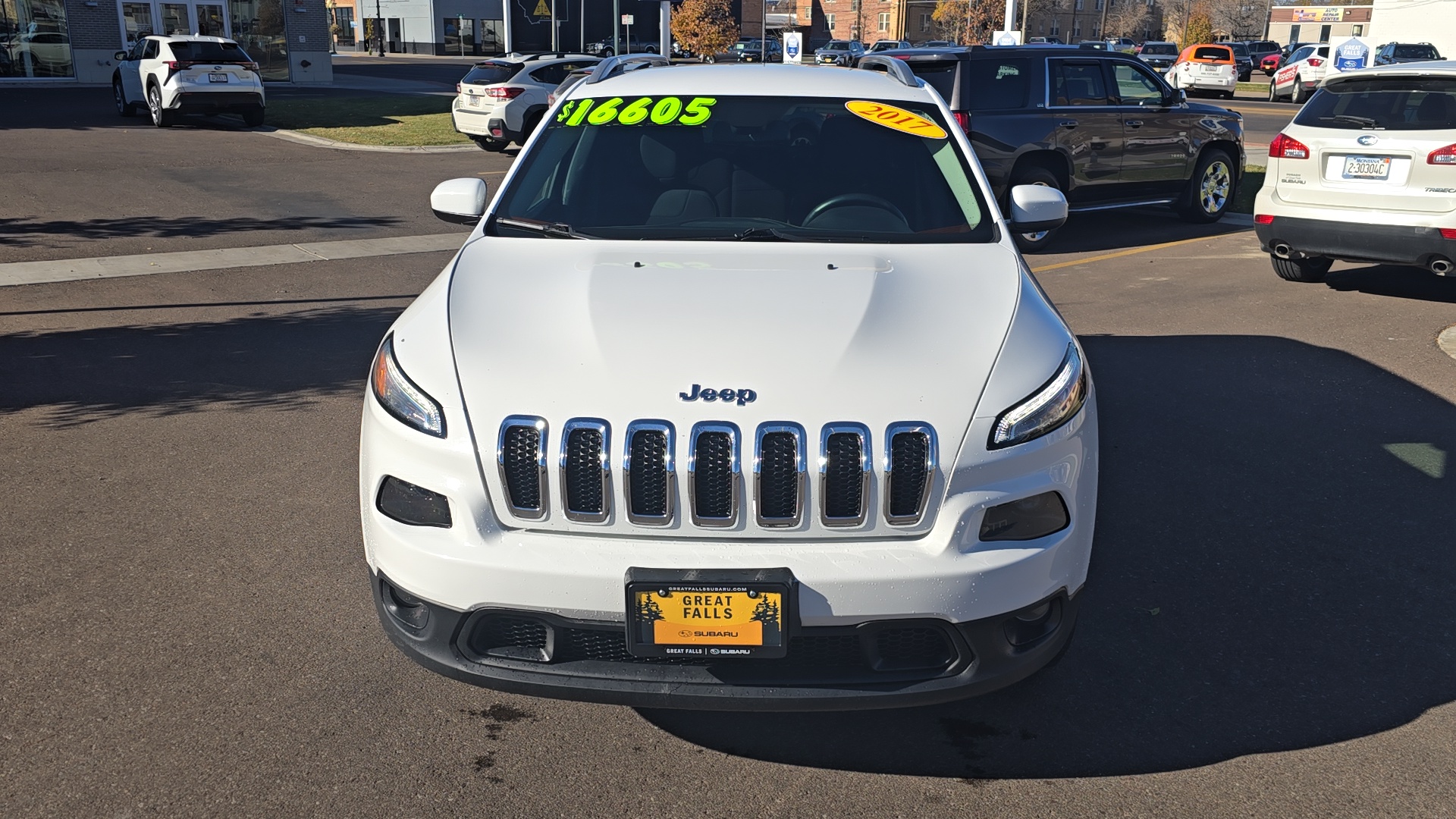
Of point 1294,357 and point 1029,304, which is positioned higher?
point 1029,304

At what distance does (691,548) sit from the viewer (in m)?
2.91

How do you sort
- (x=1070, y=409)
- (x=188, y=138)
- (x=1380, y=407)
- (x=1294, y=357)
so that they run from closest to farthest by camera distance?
(x=1070, y=409), (x=1380, y=407), (x=1294, y=357), (x=188, y=138)

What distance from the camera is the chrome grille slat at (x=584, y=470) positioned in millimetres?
2928

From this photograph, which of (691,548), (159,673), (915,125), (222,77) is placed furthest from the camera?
(222,77)

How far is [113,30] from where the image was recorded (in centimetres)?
3697

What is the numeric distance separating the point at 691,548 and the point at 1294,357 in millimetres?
6148

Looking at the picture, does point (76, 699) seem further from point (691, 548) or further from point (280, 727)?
point (691, 548)

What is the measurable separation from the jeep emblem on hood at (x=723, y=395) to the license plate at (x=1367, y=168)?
7.64 metres

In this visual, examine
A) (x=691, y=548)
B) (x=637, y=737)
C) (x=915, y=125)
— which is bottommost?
(x=637, y=737)

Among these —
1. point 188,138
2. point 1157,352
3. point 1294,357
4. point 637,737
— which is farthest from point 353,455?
point 188,138

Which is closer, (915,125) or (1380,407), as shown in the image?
(915,125)

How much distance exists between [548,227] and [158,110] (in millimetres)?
22031

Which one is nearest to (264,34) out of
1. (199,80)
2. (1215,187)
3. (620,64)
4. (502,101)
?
(199,80)

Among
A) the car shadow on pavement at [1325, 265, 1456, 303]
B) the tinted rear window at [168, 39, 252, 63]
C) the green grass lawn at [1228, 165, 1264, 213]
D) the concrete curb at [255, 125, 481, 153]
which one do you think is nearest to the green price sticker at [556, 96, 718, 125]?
the car shadow on pavement at [1325, 265, 1456, 303]
